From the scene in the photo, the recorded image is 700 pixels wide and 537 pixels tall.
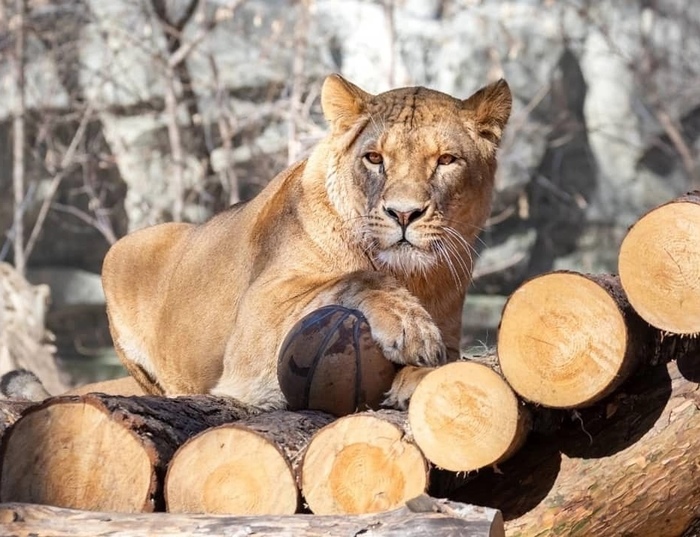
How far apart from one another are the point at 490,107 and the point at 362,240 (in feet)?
2.49

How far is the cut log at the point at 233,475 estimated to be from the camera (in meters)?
2.92

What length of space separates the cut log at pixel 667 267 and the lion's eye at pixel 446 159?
1257 mm

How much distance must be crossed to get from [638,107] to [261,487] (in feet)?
31.3

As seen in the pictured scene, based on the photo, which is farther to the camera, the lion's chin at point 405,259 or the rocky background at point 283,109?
the rocky background at point 283,109

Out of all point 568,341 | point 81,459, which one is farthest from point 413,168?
point 81,459

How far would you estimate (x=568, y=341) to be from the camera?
2.93 m

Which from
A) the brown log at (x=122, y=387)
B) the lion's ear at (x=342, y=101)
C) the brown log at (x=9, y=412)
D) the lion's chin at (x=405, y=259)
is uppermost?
the lion's ear at (x=342, y=101)

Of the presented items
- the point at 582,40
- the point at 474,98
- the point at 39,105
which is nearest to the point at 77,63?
the point at 39,105

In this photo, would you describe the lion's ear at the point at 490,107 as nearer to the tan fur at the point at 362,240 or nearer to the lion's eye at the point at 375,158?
the tan fur at the point at 362,240

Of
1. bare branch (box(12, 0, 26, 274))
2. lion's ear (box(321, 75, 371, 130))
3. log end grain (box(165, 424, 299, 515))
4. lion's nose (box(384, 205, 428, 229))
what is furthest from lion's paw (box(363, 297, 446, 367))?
bare branch (box(12, 0, 26, 274))

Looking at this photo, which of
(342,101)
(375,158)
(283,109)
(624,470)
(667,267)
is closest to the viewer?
(667,267)

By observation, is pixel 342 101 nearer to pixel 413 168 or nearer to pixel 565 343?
pixel 413 168

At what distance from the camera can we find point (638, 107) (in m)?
11.7

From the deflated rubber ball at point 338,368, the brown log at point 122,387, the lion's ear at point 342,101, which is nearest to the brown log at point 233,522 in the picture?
the deflated rubber ball at point 338,368
